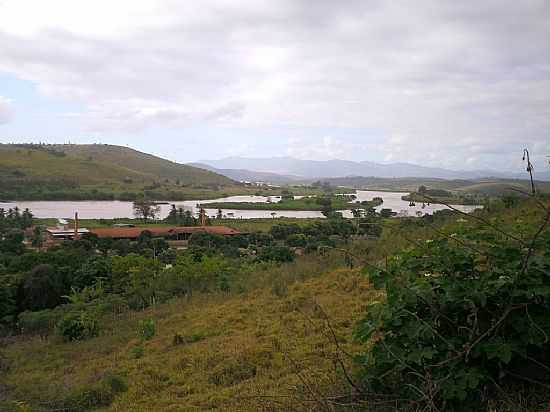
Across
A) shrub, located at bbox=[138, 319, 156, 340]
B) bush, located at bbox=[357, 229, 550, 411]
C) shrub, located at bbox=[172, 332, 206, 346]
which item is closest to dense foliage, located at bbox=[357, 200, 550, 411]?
bush, located at bbox=[357, 229, 550, 411]

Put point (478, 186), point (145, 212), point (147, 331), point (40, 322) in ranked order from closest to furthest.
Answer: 1. point (478, 186)
2. point (147, 331)
3. point (40, 322)
4. point (145, 212)

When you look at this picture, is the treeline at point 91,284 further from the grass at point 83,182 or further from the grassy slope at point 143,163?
the grassy slope at point 143,163

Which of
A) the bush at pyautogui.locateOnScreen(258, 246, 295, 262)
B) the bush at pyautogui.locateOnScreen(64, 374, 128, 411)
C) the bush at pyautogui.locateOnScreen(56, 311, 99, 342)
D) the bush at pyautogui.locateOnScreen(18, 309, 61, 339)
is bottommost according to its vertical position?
the bush at pyautogui.locateOnScreen(18, 309, 61, 339)

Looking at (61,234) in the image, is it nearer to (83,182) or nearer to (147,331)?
(147,331)

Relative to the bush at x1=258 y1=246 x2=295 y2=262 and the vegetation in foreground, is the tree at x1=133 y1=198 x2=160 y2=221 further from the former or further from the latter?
the vegetation in foreground

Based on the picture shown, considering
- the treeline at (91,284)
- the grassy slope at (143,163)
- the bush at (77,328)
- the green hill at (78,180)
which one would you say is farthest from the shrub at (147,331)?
the grassy slope at (143,163)

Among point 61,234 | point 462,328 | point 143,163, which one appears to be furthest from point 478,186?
point 143,163

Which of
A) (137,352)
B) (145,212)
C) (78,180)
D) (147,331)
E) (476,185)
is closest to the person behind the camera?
(137,352)

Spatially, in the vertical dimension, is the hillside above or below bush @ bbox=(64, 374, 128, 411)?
above
